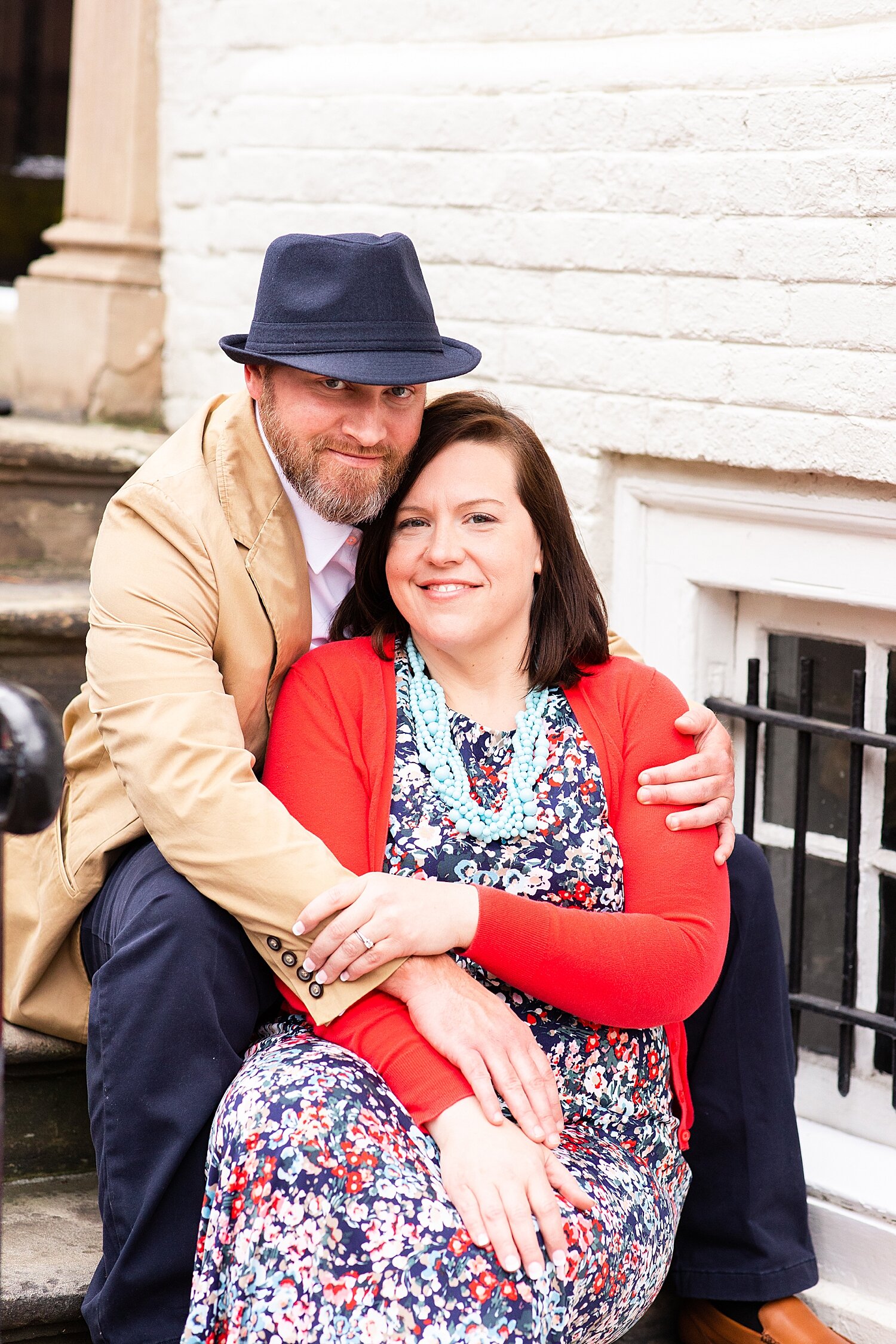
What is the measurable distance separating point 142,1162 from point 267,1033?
25 cm

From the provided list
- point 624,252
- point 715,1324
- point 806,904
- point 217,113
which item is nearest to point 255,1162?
point 715,1324

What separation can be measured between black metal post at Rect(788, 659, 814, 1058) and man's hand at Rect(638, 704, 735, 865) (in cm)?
58

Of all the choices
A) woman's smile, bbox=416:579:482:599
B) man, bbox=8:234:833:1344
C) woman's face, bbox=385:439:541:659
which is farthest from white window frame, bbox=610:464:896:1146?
woman's smile, bbox=416:579:482:599

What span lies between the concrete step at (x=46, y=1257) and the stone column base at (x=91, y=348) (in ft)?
7.30

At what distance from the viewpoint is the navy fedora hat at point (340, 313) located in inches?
85.7

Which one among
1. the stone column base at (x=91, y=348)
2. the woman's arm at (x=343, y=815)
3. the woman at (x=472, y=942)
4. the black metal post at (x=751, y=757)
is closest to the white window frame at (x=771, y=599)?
the black metal post at (x=751, y=757)

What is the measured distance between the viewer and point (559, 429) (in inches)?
121

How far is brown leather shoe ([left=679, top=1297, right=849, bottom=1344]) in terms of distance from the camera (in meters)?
2.37

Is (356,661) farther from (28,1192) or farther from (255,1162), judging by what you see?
(28,1192)

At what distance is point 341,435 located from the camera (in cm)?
224

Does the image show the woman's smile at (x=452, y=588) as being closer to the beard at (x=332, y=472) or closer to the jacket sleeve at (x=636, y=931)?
the beard at (x=332, y=472)

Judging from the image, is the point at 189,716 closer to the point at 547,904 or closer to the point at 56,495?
the point at 547,904

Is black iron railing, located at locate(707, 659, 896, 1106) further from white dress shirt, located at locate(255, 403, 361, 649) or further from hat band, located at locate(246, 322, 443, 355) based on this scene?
hat band, located at locate(246, 322, 443, 355)

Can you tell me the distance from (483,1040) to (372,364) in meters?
0.98
